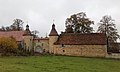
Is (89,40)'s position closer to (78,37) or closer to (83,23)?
(78,37)

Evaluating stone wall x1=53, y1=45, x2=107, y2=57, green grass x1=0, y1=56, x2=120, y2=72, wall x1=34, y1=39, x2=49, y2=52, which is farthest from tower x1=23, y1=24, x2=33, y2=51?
green grass x1=0, y1=56, x2=120, y2=72

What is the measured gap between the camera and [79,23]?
72812 mm

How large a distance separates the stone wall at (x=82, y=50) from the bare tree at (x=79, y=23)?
1412 cm

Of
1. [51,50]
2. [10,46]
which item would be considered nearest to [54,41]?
[51,50]

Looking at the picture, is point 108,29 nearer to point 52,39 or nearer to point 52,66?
point 52,39

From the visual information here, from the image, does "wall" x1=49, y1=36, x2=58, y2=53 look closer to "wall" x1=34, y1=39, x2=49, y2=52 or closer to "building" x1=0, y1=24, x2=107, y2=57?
"building" x1=0, y1=24, x2=107, y2=57

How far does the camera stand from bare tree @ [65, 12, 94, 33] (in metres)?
72.5

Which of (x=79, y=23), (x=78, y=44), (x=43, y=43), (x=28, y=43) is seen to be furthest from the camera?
(x=79, y=23)

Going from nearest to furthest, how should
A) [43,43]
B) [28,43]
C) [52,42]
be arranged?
1. [52,42]
2. [28,43]
3. [43,43]

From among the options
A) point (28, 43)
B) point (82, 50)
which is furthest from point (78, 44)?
point (28, 43)

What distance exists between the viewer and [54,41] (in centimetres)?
6175

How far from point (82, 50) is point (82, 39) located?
2.71 metres

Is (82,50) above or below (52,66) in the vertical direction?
above

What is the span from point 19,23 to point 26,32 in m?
36.1
